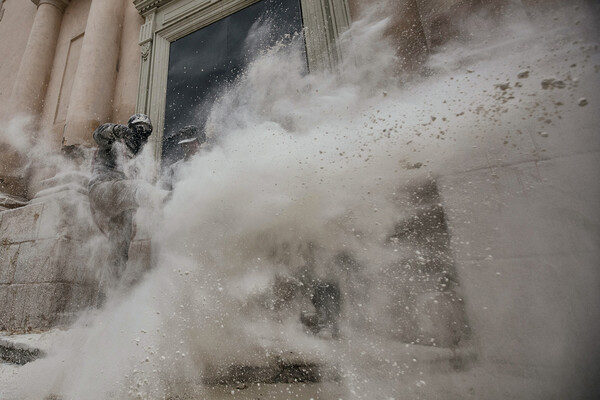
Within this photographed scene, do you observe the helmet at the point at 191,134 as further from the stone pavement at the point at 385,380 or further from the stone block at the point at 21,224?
the stone pavement at the point at 385,380

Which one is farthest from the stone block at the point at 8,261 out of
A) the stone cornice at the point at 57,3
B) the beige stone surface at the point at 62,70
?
the stone cornice at the point at 57,3

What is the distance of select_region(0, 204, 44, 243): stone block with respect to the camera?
11.7 ft

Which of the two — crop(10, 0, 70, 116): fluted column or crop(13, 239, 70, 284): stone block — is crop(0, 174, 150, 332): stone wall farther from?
crop(10, 0, 70, 116): fluted column

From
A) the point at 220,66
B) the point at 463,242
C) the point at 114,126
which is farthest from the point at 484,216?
the point at 220,66

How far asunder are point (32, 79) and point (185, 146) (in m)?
3.97

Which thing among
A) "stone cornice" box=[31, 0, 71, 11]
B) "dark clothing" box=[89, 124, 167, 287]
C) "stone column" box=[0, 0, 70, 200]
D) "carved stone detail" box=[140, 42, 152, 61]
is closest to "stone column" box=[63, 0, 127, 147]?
"carved stone detail" box=[140, 42, 152, 61]

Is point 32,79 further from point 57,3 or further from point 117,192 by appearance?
point 117,192

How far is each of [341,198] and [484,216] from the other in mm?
1022

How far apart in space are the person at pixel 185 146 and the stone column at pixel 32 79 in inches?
97.2

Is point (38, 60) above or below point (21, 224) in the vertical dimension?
above

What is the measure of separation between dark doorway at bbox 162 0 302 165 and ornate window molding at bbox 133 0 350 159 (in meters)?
0.10

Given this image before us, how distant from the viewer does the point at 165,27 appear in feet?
15.9

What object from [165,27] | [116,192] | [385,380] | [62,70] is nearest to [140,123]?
[116,192]

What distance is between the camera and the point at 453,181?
2.11 m
